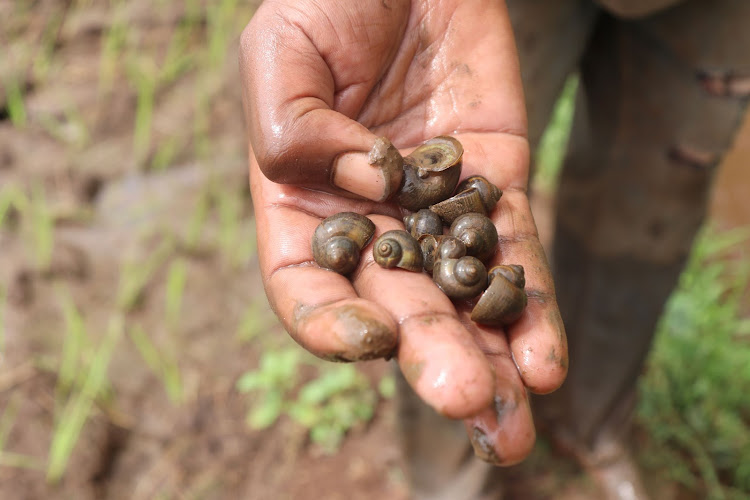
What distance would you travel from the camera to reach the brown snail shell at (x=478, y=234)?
89.7 inches

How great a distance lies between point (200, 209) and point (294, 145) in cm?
277

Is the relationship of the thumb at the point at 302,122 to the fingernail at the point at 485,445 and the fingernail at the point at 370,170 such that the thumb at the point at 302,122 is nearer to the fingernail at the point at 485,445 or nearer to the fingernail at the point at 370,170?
the fingernail at the point at 370,170

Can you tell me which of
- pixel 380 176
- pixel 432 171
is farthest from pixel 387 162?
pixel 432 171

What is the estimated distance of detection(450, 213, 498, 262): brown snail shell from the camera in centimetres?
228

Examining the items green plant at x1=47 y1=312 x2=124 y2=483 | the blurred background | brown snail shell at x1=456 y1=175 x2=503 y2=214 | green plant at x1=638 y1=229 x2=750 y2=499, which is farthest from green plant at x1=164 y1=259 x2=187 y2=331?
green plant at x1=638 y1=229 x2=750 y2=499

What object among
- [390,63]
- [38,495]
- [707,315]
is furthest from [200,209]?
[707,315]

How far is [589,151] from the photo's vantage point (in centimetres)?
345

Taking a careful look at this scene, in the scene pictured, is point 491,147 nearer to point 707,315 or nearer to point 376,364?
point 376,364

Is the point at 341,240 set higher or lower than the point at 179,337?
higher

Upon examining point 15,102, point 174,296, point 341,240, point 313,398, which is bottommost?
point 313,398

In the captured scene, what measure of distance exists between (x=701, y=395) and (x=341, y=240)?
10.4 ft

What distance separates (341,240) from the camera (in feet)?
7.22

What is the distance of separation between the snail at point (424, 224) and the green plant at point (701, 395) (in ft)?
8.51

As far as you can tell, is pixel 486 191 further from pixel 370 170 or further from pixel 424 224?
pixel 370 170
